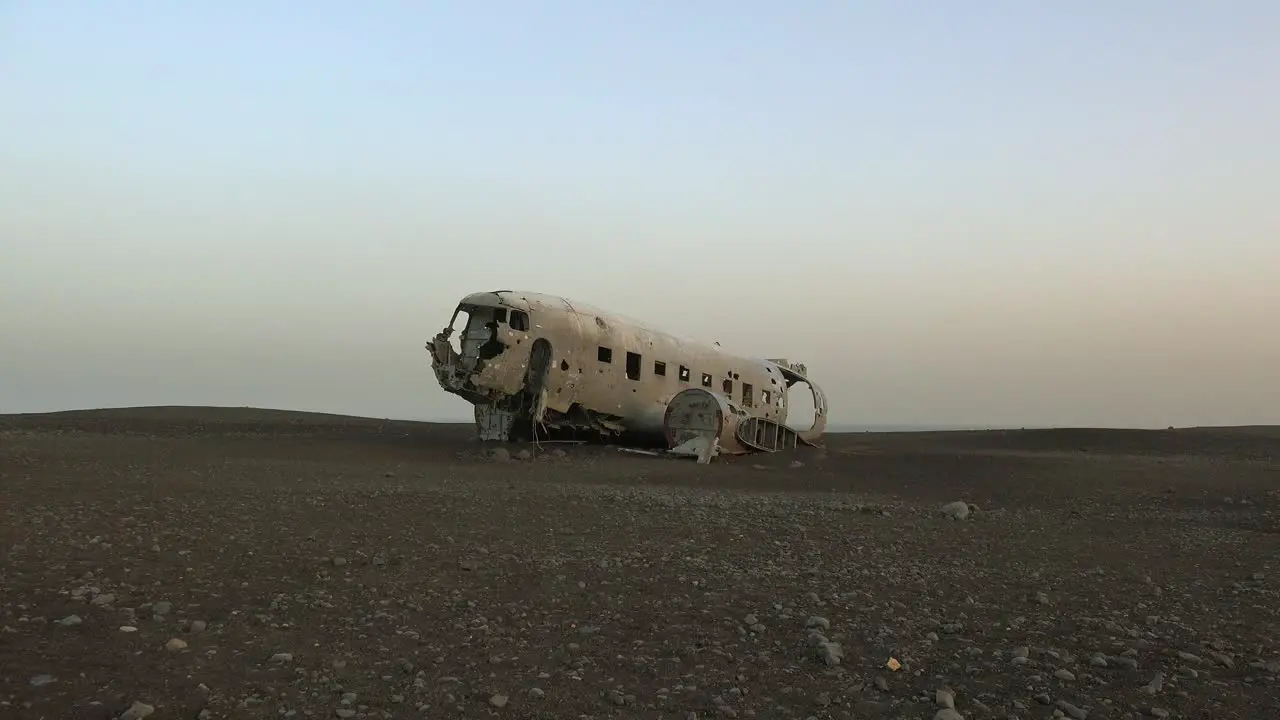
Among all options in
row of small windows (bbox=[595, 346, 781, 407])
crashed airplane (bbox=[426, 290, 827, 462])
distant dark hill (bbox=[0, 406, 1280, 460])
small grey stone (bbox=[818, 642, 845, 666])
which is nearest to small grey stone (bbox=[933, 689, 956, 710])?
small grey stone (bbox=[818, 642, 845, 666])

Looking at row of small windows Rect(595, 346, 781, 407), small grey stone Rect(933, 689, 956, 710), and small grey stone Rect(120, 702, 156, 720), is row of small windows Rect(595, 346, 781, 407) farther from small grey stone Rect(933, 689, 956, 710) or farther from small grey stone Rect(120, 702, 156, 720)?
small grey stone Rect(120, 702, 156, 720)

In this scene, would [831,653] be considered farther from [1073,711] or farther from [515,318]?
[515,318]

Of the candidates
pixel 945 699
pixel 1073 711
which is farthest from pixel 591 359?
pixel 1073 711

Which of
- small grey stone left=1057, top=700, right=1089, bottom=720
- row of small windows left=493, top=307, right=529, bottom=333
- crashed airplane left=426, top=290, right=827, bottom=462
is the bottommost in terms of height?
small grey stone left=1057, top=700, right=1089, bottom=720

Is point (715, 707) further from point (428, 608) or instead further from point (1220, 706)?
point (1220, 706)

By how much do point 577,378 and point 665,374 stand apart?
3.73 metres

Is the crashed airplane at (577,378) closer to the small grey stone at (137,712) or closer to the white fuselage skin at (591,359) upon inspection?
the white fuselage skin at (591,359)

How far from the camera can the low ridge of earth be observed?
458 centimetres

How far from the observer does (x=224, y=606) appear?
18.9 feet

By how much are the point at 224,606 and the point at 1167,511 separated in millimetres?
14279

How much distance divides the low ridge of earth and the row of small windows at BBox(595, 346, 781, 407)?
1001 centimetres

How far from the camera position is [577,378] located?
22094mm

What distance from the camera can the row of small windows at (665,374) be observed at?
22906mm

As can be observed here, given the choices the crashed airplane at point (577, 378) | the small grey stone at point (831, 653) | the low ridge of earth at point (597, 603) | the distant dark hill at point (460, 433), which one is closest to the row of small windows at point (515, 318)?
the crashed airplane at point (577, 378)
